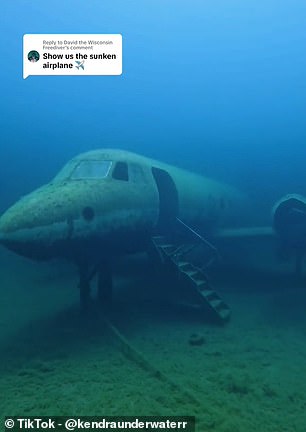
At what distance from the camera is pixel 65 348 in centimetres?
735

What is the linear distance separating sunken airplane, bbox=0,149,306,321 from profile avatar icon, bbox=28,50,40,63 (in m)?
2.56

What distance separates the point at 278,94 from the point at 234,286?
2642 inches

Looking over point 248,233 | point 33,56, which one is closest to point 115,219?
point 33,56

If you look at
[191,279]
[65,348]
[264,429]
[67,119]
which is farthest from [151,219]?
[67,119]

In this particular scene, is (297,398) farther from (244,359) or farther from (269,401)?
(244,359)

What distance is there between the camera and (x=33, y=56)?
7434 millimetres

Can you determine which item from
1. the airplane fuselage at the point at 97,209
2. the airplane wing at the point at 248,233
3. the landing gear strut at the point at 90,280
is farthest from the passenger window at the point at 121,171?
the airplane wing at the point at 248,233

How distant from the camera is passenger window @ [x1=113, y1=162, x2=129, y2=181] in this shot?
935 centimetres

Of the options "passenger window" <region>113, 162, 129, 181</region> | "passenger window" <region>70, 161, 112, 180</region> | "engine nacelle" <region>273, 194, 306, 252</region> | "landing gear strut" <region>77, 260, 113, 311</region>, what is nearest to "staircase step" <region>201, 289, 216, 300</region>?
"landing gear strut" <region>77, 260, 113, 311</region>

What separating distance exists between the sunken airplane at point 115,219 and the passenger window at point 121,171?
3 cm
